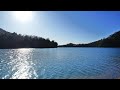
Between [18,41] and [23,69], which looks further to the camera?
[18,41]

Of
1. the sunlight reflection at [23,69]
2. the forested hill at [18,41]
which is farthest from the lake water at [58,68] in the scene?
the forested hill at [18,41]

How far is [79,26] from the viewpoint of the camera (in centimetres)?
2264

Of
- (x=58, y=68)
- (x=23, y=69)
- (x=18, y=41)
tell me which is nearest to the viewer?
(x=23, y=69)

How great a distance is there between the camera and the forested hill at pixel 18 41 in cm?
1705

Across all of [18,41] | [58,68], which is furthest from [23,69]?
[18,41]

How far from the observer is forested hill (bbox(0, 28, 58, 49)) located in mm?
17047

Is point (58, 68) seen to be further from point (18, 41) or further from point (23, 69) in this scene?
Result: point (18, 41)

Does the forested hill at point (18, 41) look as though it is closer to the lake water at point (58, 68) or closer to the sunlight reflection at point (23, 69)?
the lake water at point (58, 68)

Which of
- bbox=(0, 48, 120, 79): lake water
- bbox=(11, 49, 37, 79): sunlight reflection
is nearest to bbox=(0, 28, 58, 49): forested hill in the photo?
bbox=(0, 48, 120, 79): lake water

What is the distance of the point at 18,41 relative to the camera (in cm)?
1809

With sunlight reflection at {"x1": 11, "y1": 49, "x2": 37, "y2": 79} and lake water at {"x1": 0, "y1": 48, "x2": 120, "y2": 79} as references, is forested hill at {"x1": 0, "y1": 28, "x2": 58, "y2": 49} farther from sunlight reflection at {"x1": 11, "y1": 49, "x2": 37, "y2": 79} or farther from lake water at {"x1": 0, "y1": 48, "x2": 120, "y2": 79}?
sunlight reflection at {"x1": 11, "y1": 49, "x2": 37, "y2": 79}
